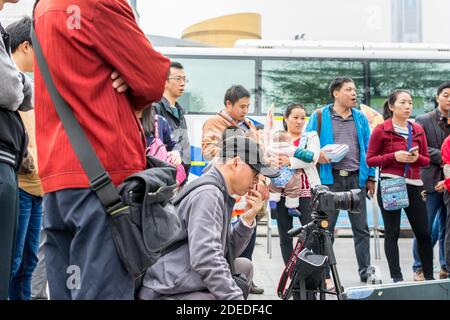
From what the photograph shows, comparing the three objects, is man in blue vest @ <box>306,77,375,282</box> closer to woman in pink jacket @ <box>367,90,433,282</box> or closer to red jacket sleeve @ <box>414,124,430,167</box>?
woman in pink jacket @ <box>367,90,433,282</box>

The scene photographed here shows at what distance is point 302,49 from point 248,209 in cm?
890

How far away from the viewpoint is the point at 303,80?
473 inches

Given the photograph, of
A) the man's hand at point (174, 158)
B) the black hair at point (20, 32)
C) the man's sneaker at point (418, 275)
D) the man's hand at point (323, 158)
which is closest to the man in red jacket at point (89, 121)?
the black hair at point (20, 32)

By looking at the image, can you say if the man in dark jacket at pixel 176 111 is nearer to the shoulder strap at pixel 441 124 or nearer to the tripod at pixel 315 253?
the tripod at pixel 315 253

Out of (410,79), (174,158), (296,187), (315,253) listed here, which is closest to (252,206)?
(315,253)

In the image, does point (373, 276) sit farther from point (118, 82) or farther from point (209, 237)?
point (118, 82)

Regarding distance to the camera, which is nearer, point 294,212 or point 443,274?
point 294,212

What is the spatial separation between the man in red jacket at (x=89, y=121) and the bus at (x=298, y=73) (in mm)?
9602

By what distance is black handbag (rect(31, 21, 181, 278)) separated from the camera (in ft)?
7.20

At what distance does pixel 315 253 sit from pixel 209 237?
1.46 metres

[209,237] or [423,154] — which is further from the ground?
[423,154]

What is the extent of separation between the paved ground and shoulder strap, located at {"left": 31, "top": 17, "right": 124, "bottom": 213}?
3674 mm

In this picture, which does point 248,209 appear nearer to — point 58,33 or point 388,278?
point 58,33
